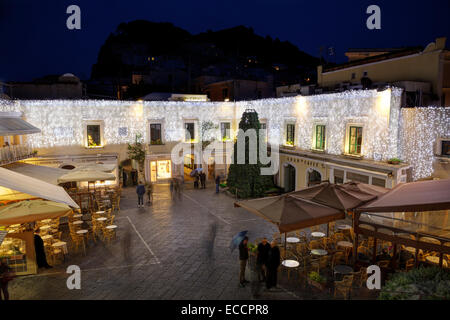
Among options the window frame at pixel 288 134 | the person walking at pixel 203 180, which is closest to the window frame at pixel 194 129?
the person walking at pixel 203 180

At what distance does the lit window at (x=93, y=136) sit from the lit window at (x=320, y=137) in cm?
1495

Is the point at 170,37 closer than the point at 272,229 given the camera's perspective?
No

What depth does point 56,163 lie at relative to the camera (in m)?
21.3

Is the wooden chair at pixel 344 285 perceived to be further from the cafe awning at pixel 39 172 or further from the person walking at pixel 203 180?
the person walking at pixel 203 180

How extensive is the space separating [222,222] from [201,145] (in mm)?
10832

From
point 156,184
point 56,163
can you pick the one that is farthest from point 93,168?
point 156,184

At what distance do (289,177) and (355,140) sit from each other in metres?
6.46

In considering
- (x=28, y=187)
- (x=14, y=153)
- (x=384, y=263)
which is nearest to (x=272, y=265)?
(x=384, y=263)

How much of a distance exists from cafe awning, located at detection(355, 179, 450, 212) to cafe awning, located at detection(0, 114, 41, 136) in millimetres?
15284

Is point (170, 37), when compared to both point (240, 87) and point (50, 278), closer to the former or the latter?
point (240, 87)

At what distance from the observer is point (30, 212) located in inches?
366

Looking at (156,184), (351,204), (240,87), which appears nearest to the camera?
(351,204)

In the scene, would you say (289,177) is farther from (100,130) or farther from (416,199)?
(416,199)

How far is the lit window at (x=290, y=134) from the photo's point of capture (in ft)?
69.2
